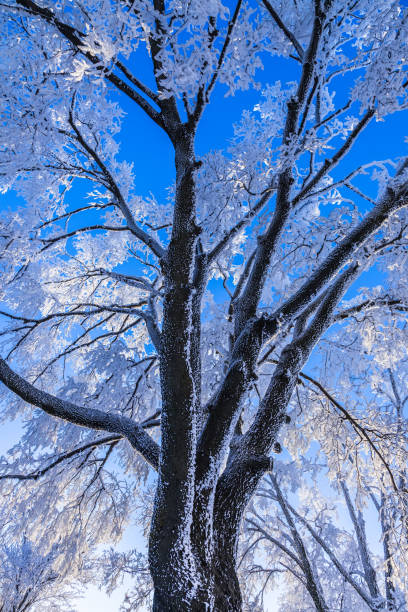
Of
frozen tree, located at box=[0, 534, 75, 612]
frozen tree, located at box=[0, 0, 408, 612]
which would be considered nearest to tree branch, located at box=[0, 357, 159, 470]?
frozen tree, located at box=[0, 0, 408, 612]

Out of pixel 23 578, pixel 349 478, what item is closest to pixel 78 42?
pixel 349 478

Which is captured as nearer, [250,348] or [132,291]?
[250,348]

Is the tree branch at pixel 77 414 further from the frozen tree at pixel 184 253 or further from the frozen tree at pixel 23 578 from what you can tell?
the frozen tree at pixel 23 578

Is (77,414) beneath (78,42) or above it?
beneath

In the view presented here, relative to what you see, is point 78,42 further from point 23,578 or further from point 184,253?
point 23,578

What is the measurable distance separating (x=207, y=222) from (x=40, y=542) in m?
4.42

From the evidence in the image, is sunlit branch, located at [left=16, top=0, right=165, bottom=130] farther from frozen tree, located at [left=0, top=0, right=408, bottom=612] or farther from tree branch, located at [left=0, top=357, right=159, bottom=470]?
tree branch, located at [left=0, top=357, right=159, bottom=470]

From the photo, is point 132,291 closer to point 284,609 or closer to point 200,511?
point 200,511

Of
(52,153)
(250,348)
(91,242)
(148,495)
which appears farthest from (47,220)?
(148,495)

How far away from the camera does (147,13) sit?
1949 millimetres

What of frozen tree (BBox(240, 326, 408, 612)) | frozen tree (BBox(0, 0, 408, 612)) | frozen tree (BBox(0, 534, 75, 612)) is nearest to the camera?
frozen tree (BBox(0, 0, 408, 612))

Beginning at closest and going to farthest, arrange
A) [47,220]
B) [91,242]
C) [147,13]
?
[147,13]
[47,220]
[91,242]

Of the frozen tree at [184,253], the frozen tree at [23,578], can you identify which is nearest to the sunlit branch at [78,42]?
the frozen tree at [184,253]

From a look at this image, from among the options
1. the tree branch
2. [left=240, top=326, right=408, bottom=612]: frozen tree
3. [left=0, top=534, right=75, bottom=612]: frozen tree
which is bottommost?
[left=0, top=534, right=75, bottom=612]: frozen tree
